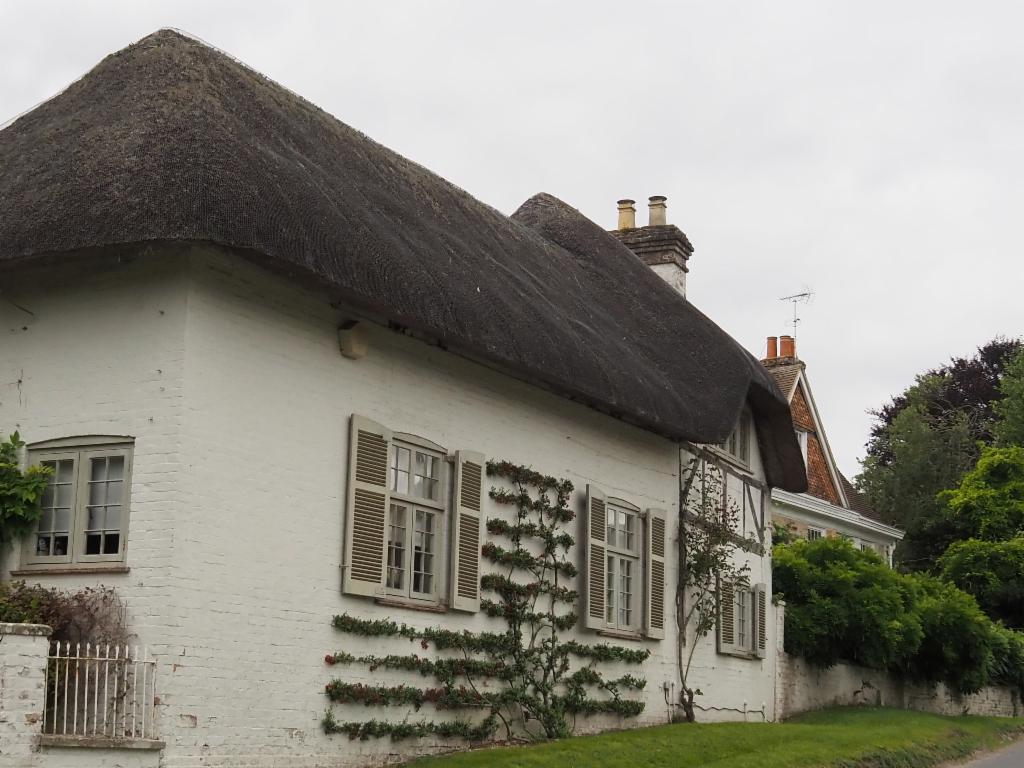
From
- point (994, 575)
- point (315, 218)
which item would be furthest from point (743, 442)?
point (994, 575)

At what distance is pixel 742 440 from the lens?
77.2 feet

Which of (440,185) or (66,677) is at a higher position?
(440,185)

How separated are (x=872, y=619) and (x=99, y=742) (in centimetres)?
1631

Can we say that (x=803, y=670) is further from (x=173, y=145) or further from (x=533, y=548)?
(x=173, y=145)

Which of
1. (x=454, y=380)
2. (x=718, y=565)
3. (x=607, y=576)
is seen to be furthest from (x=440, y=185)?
(x=718, y=565)

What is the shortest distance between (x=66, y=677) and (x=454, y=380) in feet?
18.6

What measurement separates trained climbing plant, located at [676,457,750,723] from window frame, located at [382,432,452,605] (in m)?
6.10

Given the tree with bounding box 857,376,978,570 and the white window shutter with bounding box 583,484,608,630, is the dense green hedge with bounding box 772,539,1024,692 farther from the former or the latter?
the tree with bounding box 857,376,978,570

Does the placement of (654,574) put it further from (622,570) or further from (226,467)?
(226,467)

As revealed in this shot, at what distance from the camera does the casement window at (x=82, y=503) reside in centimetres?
1200

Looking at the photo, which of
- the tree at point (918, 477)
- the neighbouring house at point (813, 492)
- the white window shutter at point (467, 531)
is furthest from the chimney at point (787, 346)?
the white window shutter at point (467, 531)

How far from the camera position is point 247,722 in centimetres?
1203

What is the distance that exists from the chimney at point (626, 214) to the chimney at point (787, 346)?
41.4ft

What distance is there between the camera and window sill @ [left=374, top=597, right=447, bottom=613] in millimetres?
13844
